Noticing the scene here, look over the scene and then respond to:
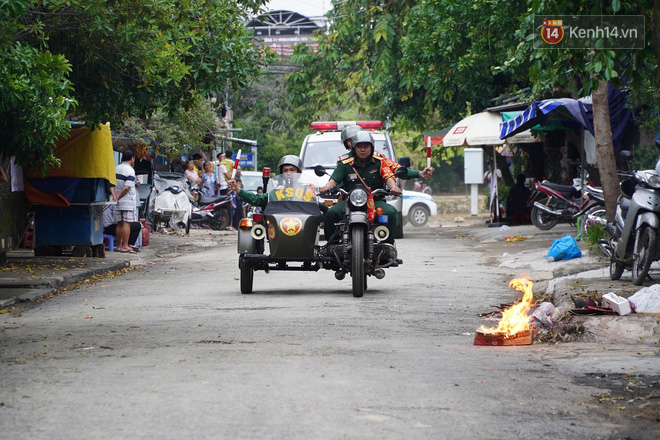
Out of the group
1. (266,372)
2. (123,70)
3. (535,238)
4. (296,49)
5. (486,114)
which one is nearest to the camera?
(266,372)

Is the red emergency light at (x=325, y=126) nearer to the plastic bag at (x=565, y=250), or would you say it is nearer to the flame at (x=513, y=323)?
the plastic bag at (x=565, y=250)

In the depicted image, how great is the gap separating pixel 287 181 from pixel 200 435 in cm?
742

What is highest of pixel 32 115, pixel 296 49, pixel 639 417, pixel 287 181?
pixel 296 49

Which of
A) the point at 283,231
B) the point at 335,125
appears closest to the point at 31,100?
the point at 283,231

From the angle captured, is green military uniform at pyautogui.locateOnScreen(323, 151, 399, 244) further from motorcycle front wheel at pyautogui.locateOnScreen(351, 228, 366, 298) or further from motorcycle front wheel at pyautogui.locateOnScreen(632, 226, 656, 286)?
motorcycle front wheel at pyautogui.locateOnScreen(632, 226, 656, 286)

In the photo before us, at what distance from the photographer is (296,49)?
3206 centimetres

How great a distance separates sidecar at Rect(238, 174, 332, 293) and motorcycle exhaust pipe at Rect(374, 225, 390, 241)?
66cm

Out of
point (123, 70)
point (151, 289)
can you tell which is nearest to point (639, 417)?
point (151, 289)

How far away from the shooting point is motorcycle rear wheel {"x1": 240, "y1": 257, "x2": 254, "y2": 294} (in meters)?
11.9

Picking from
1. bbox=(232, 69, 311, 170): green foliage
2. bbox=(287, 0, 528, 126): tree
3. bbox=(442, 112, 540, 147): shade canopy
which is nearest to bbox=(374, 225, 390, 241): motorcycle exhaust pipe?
bbox=(287, 0, 528, 126): tree

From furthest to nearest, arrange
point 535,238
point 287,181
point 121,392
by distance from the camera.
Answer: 1. point 535,238
2. point 287,181
3. point 121,392

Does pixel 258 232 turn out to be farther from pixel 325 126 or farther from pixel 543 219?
pixel 325 126

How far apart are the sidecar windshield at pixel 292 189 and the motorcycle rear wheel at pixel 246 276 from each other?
2.48 feet

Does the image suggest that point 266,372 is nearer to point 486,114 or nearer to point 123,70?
point 123,70
